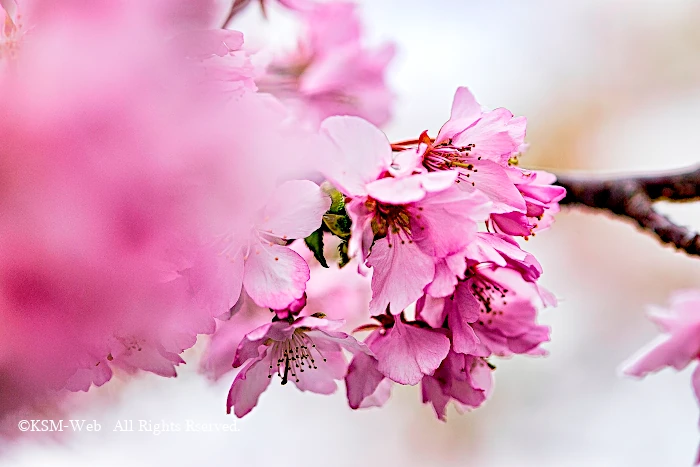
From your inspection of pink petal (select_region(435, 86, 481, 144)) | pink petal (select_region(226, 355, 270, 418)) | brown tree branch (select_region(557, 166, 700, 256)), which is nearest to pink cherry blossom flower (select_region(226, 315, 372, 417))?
pink petal (select_region(226, 355, 270, 418))

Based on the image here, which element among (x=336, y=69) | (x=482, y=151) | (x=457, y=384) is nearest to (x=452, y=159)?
(x=482, y=151)

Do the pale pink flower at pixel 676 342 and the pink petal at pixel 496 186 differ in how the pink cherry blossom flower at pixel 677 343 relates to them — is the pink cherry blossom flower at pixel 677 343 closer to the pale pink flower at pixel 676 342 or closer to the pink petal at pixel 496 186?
the pale pink flower at pixel 676 342

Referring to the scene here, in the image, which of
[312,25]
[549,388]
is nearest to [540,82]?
[549,388]

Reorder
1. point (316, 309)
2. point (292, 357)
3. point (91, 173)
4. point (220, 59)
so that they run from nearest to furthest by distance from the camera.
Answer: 1. point (91, 173)
2. point (220, 59)
3. point (292, 357)
4. point (316, 309)

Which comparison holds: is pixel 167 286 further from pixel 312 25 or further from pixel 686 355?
pixel 312 25

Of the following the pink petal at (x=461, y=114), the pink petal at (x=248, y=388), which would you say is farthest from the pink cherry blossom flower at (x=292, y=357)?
the pink petal at (x=461, y=114)

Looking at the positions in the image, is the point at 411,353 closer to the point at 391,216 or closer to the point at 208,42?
the point at 391,216

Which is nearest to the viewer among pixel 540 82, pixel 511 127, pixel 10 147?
pixel 10 147
